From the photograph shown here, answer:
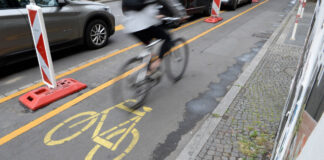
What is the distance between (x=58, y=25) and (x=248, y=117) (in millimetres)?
4586

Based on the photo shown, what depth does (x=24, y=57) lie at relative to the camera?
17.0 feet

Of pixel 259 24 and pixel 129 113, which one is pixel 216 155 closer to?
pixel 129 113

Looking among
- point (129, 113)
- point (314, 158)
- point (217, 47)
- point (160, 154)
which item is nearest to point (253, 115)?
point (160, 154)

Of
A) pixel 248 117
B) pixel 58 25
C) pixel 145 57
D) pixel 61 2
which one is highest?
pixel 61 2

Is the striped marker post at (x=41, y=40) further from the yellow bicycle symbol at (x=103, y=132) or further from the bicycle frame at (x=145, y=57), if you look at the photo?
the bicycle frame at (x=145, y=57)

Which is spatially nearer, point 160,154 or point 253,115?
point 160,154

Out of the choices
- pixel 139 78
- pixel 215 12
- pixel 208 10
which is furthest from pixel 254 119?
pixel 208 10

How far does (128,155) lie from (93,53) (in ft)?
13.4

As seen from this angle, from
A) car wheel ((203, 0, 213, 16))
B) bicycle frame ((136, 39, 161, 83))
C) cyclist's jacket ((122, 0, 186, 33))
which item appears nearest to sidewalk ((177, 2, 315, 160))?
bicycle frame ((136, 39, 161, 83))

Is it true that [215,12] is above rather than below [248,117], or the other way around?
above

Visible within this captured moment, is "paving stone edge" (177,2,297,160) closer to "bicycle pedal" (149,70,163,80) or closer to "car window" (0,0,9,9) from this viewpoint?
"bicycle pedal" (149,70,163,80)

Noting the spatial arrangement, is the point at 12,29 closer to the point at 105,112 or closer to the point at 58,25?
the point at 58,25

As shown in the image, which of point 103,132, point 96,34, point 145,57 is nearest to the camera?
point 103,132

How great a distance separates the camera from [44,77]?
4.30 meters
